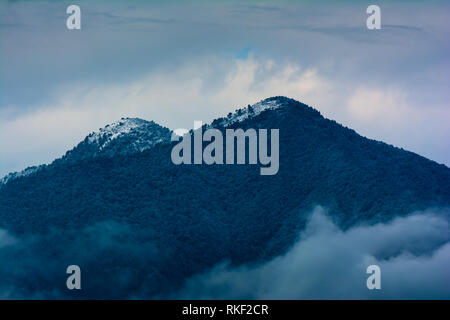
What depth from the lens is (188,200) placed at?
121250 millimetres

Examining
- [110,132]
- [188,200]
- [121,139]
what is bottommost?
[188,200]

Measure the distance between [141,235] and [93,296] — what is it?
34.8 feet

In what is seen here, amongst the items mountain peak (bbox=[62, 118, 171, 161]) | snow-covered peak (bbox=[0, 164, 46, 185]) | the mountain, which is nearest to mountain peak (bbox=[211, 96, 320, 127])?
the mountain

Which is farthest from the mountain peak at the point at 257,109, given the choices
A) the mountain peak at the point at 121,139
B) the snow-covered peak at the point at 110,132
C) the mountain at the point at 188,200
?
the snow-covered peak at the point at 110,132

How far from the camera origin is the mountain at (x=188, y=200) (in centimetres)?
11362

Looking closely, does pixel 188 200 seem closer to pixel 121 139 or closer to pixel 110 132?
pixel 121 139

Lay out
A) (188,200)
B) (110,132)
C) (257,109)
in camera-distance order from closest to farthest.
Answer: (188,200) < (257,109) < (110,132)

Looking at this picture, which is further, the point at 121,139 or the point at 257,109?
the point at 121,139

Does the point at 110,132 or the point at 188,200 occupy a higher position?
the point at 110,132

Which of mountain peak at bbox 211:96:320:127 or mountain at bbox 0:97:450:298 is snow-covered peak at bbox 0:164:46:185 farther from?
mountain peak at bbox 211:96:320:127

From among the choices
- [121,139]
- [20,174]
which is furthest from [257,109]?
[20,174]

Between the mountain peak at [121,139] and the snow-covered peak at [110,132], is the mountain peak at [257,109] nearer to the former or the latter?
the mountain peak at [121,139]

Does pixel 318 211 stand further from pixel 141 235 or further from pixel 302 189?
pixel 141 235

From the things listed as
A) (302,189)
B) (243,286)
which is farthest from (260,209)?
(243,286)
